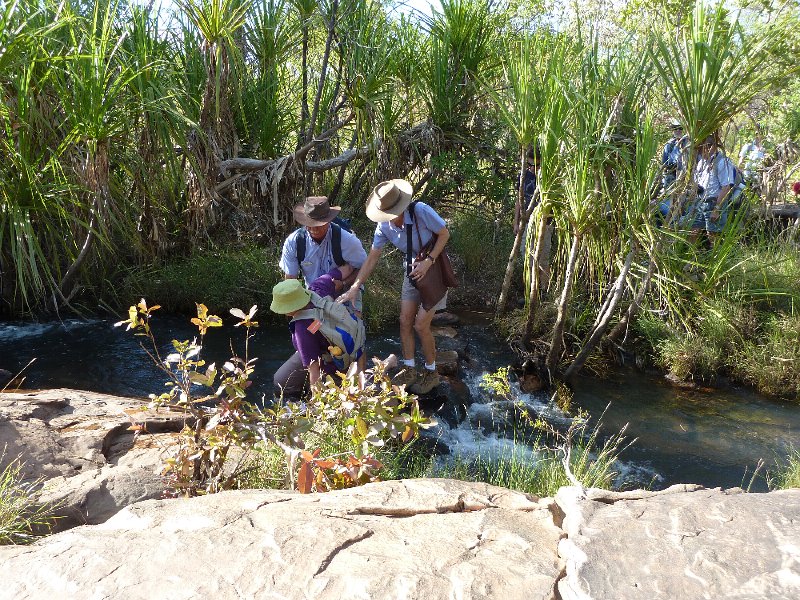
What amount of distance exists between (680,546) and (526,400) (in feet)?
12.9

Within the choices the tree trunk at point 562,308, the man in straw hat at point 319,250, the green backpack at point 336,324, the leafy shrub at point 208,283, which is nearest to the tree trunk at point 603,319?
the tree trunk at point 562,308

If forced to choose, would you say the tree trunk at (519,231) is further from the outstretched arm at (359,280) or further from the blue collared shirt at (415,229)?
the outstretched arm at (359,280)

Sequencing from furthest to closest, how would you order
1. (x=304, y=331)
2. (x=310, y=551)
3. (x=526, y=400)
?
1. (x=526, y=400)
2. (x=304, y=331)
3. (x=310, y=551)

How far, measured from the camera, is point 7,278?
682 centimetres

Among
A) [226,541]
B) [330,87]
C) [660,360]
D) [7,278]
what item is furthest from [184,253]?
[226,541]

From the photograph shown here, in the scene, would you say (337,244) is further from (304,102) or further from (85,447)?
(304,102)

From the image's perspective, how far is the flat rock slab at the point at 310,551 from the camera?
1943 mm

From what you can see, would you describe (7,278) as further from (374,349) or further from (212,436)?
(212,436)

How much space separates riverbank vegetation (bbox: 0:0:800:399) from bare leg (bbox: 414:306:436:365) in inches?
37.7

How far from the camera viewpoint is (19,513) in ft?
9.37

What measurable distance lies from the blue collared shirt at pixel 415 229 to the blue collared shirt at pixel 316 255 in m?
0.20

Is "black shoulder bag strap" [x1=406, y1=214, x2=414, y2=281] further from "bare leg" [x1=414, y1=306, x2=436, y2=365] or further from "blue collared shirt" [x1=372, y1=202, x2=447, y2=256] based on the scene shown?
"bare leg" [x1=414, y1=306, x2=436, y2=365]

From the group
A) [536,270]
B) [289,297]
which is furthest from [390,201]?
[536,270]

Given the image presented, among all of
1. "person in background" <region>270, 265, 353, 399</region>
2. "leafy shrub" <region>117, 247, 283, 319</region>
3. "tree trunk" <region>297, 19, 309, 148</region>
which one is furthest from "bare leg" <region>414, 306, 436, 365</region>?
"tree trunk" <region>297, 19, 309, 148</region>
